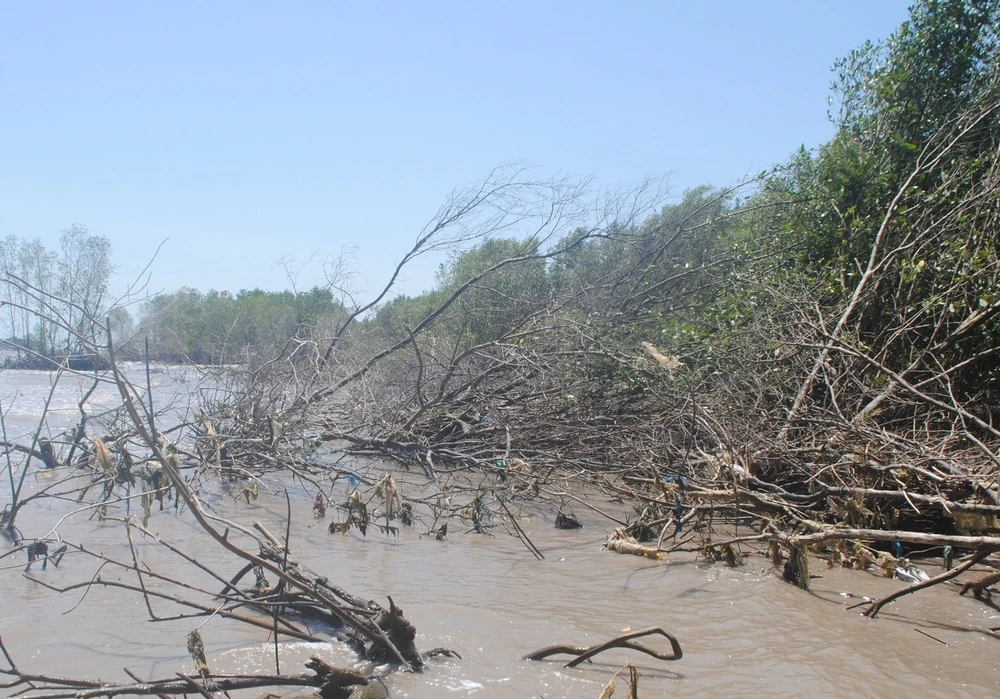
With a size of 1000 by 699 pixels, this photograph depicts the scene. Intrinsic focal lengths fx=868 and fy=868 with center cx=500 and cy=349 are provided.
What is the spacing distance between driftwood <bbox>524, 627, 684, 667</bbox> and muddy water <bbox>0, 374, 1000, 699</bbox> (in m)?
0.05

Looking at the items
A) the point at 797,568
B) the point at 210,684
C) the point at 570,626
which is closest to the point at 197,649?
the point at 210,684

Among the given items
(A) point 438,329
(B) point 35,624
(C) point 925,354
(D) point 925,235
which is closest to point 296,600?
(B) point 35,624

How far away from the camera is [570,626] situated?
15.1 feet

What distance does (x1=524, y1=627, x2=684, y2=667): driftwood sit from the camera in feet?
12.5

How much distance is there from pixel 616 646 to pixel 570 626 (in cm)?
77

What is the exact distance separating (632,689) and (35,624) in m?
3.24

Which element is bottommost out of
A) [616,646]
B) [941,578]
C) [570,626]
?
[570,626]

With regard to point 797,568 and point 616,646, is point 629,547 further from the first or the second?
point 616,646

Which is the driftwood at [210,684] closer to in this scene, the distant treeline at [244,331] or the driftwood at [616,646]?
the driftwood at [616,646]

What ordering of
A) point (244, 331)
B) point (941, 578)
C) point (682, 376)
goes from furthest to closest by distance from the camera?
point (244, 331) → point (682, 376) → point (941, 578)

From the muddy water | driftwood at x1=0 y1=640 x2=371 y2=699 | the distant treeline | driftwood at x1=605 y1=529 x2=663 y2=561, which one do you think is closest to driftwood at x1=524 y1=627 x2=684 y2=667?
the muddy water

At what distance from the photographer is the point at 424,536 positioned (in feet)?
22.8

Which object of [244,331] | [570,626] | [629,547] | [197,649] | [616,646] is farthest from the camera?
[244,331]

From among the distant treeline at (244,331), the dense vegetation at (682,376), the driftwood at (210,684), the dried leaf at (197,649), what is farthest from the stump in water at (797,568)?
the distant treeline at (244,331)
